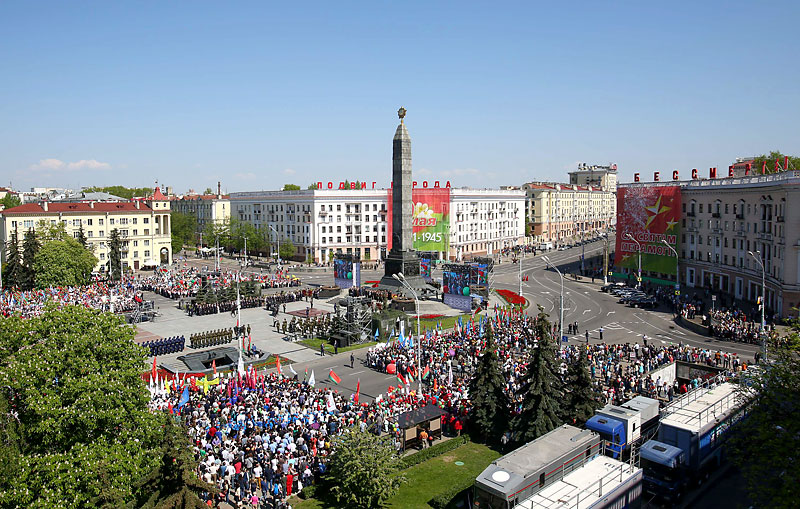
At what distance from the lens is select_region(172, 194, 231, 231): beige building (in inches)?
4833

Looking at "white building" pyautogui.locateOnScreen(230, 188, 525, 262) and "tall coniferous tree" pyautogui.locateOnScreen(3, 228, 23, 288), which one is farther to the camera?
Result: "white building" pyautogui.locateOnScreen(230, 188, 525, 262)

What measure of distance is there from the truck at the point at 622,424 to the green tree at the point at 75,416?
14.3 metres

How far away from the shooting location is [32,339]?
62.3 feet

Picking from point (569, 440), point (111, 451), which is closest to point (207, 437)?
point (111, 451)

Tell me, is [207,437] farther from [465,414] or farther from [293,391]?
[465,414]

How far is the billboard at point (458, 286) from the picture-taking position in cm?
4991

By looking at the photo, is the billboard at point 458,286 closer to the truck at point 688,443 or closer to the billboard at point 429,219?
the truck at point 688,443

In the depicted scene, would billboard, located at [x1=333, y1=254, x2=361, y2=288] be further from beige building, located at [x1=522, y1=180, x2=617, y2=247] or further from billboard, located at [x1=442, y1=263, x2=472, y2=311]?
beige building, located at [x1=522, y1=180, x2=617, y2=247]

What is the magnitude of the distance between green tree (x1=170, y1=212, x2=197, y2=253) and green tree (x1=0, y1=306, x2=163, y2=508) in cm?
9721

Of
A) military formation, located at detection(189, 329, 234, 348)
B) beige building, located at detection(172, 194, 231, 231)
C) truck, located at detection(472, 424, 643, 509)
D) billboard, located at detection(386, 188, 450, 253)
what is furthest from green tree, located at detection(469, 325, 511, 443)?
beige building, located at detection(172, 194, 231, 231)

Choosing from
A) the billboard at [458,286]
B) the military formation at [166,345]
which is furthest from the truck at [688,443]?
the military formation at [166,345]

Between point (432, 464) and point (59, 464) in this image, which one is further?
point (432, 464)

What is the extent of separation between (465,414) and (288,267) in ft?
214

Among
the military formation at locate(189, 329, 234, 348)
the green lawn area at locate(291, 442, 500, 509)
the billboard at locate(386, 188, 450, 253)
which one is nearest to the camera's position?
the green lawn area at locate(291, 442, 500, 509)
